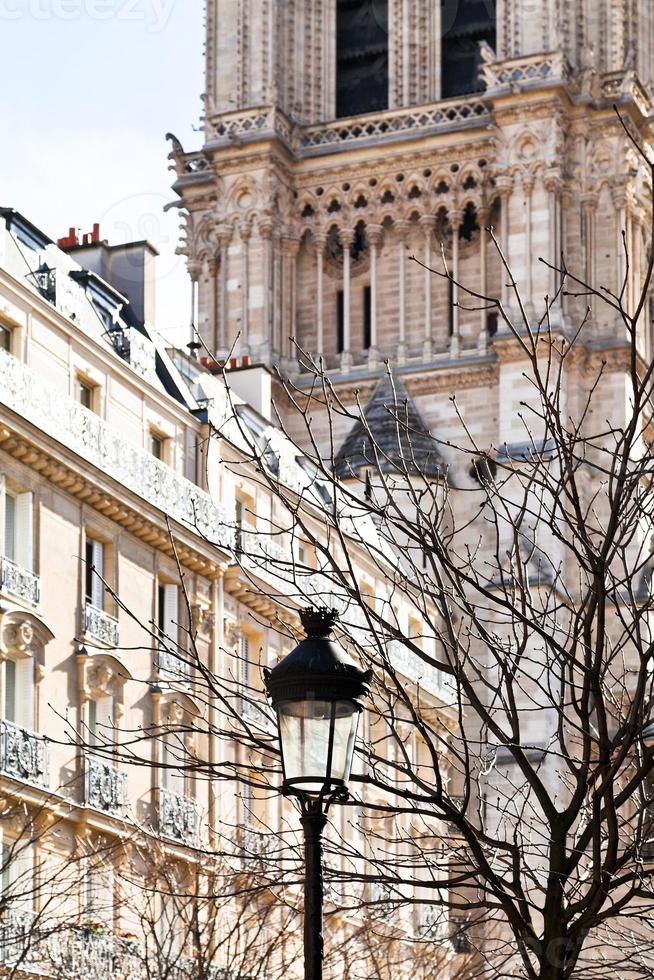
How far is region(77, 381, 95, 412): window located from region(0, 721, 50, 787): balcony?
304 inches

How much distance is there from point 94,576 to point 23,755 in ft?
16.2

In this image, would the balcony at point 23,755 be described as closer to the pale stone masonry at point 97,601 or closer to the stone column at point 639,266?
the pale stone masonry at point 97,601

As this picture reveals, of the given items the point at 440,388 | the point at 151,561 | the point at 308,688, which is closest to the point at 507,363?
the point at 440,388

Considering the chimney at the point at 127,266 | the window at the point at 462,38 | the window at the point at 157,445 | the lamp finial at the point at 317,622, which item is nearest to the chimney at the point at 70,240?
the chimney at the point at 127,266

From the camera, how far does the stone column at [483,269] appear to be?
2810 inches

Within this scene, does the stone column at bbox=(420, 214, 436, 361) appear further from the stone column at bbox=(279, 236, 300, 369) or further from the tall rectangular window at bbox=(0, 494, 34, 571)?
the tall rectangular window at bbox=(0, 494, 34, 571)

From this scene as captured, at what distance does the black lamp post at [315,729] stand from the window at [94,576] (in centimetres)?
2328

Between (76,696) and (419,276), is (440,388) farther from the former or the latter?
(76,696)

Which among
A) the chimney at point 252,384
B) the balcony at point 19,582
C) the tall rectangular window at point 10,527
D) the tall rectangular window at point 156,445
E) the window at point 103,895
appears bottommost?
the window at point 103,895

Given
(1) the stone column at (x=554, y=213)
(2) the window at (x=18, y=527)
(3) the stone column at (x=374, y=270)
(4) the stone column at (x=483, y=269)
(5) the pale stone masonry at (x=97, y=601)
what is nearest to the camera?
(5) the pale stone masonry at (x=97, y=601)

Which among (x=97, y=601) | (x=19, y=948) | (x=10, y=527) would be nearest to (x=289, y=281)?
(x=97, y=601)

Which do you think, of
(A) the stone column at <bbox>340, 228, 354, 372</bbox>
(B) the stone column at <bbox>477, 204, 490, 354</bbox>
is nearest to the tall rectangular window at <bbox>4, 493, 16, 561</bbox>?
(B) the stone column at <bbox>477, 204, 490, 354</bbox>

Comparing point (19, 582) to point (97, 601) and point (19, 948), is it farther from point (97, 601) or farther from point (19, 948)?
point (19, 948)

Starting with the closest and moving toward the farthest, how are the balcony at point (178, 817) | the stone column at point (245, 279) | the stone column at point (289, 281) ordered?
the balcony at point (178, 817) < the stone column at point (245, 279) < the stone column at point (289, 281)
